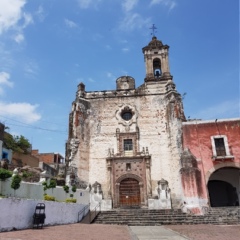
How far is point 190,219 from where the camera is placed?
16391mm

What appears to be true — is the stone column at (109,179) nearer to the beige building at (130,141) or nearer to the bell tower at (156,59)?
the beige building at (130,141)

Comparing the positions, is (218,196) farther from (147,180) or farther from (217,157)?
(147,180)

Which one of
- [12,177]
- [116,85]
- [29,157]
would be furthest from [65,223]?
[29,157]

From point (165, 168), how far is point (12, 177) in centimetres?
1382

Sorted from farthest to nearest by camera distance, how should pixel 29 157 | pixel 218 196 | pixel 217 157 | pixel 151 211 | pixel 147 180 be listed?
pixel 29 157
pixel 218 196
pixel 147 180
pixel 217 157
pixel 151 211

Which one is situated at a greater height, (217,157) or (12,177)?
(217,157)

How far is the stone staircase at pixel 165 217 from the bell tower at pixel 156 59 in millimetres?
13363

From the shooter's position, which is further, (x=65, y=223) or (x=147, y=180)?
(x=147, y=180)

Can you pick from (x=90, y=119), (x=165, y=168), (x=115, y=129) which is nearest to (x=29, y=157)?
(x=90, y=119)

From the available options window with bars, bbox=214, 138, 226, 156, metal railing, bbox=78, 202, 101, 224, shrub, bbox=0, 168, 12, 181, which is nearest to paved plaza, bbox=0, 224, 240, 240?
shrub, bbox=0, 168, 12, 181

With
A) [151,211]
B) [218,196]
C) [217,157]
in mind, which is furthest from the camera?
[218,196]

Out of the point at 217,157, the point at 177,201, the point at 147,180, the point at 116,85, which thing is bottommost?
the point at 177,201

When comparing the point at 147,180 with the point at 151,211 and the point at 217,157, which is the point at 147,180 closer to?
the point at 151,211

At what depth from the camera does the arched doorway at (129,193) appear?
21.5 m
